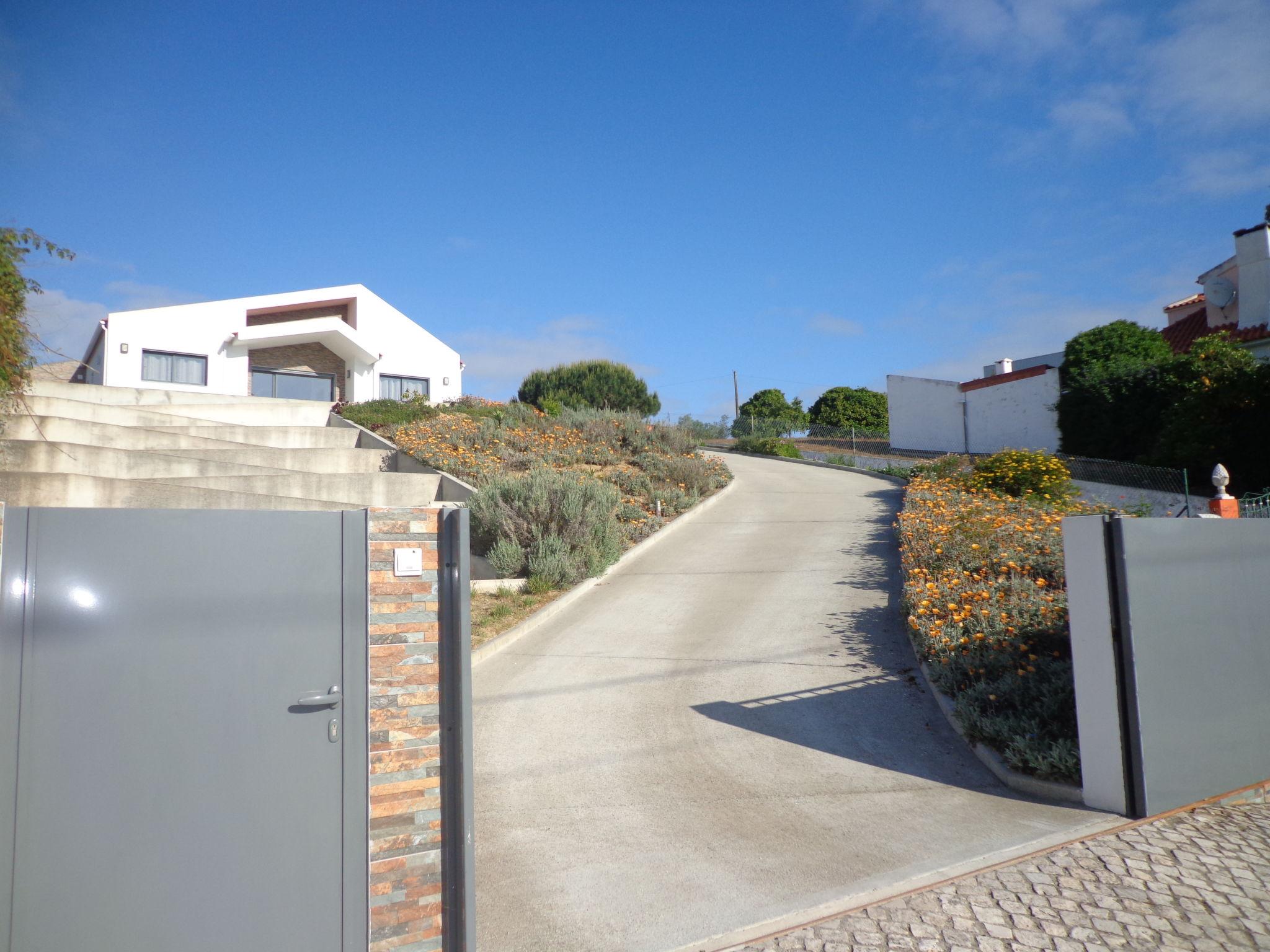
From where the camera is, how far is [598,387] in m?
31.0

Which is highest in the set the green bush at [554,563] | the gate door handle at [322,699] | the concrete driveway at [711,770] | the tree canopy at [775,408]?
the tree canopy at [775,408]

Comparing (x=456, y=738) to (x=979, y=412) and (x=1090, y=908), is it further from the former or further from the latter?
(x=979, y=412)

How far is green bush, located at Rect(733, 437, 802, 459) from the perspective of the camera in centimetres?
2786

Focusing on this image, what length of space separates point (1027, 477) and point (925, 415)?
505 inches

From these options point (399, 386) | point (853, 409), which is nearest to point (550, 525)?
point (399, 386)

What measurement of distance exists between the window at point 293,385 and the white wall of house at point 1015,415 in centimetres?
2023

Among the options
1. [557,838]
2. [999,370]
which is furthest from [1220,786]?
[999,370]

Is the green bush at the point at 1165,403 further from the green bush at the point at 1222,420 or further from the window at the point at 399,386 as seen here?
the window at the point at 399,386

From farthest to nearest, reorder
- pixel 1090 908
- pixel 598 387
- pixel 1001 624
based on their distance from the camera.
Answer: pixel 598 387 < pixel 1001 624 < pixel 1090 908

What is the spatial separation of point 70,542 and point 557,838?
9.93 ft

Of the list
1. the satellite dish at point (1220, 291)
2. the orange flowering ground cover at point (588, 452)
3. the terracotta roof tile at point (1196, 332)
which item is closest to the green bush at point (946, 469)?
the orange flowering ground cover at point (588, 452)

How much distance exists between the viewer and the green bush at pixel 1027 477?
12.9 metres

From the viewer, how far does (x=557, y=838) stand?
4.61m

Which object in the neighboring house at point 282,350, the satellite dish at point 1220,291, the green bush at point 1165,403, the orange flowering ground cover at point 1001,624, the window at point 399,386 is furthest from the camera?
the window at point 399,386
